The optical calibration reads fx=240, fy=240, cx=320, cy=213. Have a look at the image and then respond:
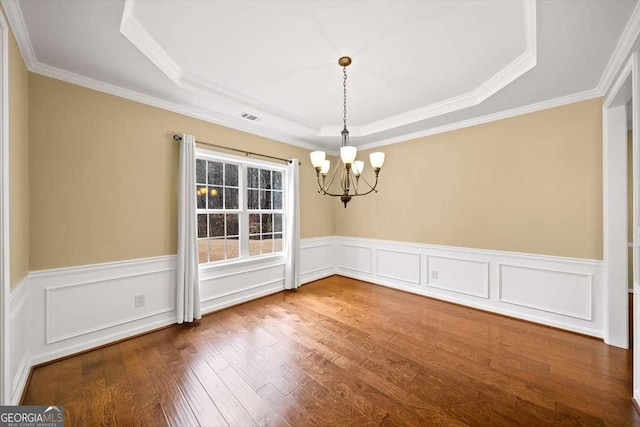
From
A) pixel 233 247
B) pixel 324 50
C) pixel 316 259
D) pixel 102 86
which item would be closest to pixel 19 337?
pixel 233 247

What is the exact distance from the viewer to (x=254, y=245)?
3941 millimetres

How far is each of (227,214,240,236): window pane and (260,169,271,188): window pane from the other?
2.40ft

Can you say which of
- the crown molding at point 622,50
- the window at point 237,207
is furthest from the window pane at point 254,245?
the crown molding at point 622,50

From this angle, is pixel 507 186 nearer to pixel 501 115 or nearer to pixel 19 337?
pixel 501 115

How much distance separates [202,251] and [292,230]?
4.77 feet

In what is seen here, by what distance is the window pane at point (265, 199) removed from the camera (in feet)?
13.3

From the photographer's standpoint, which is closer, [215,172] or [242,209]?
[215,172]

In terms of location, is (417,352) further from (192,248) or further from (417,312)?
(192,248)

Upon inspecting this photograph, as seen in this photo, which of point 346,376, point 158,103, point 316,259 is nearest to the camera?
point 346,376

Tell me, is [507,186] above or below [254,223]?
above

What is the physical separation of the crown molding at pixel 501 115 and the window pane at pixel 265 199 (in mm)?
2257

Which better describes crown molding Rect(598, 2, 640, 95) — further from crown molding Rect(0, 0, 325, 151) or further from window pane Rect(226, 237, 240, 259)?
window pane Rect(226, 237, 240, 259)

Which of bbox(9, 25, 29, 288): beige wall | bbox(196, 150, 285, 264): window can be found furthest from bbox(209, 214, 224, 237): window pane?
bbox(9, 25, 29, 288): beige wall

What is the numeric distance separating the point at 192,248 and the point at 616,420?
393 cm
